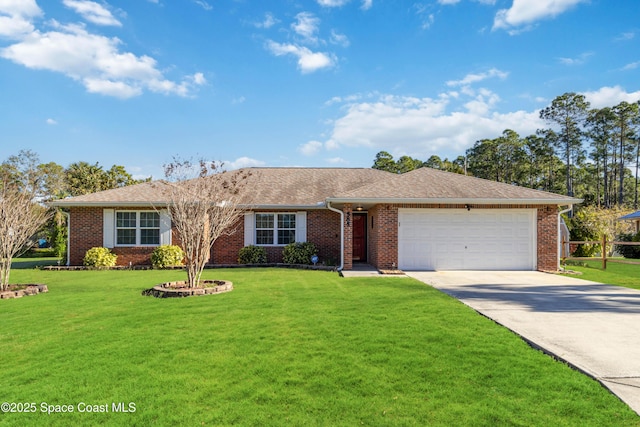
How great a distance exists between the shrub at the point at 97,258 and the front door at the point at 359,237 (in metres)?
10.4

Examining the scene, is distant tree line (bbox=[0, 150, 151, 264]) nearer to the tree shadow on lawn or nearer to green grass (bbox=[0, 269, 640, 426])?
the tree shadow on lawn

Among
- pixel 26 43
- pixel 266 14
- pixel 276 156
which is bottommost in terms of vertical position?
pixel 276 156

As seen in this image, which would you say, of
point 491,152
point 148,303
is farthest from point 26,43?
point 491,152

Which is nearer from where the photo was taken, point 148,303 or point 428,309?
point 428,309

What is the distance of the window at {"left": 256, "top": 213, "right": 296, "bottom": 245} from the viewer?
634 inches

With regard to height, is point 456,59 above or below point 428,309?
above

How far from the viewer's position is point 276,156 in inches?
1020

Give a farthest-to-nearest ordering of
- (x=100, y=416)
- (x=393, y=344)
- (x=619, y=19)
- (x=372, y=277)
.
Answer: (x=619, y=19)
(x=372, y=277)
(x=393, y=344)
(x=100, y=416)

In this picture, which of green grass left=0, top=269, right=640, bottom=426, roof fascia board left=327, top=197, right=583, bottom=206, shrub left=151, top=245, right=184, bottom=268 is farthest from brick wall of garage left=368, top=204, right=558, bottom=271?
shrub left=151, top=245, right=184, bottom=268

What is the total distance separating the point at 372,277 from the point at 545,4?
10360 millimetres

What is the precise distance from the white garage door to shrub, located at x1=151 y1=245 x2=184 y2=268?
8873 mm

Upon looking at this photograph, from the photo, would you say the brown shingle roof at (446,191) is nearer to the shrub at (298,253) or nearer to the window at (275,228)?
the shrub at (298,253)

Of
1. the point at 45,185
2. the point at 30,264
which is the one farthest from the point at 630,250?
the point at 45,185

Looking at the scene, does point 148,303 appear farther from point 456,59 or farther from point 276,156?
point 276,156
